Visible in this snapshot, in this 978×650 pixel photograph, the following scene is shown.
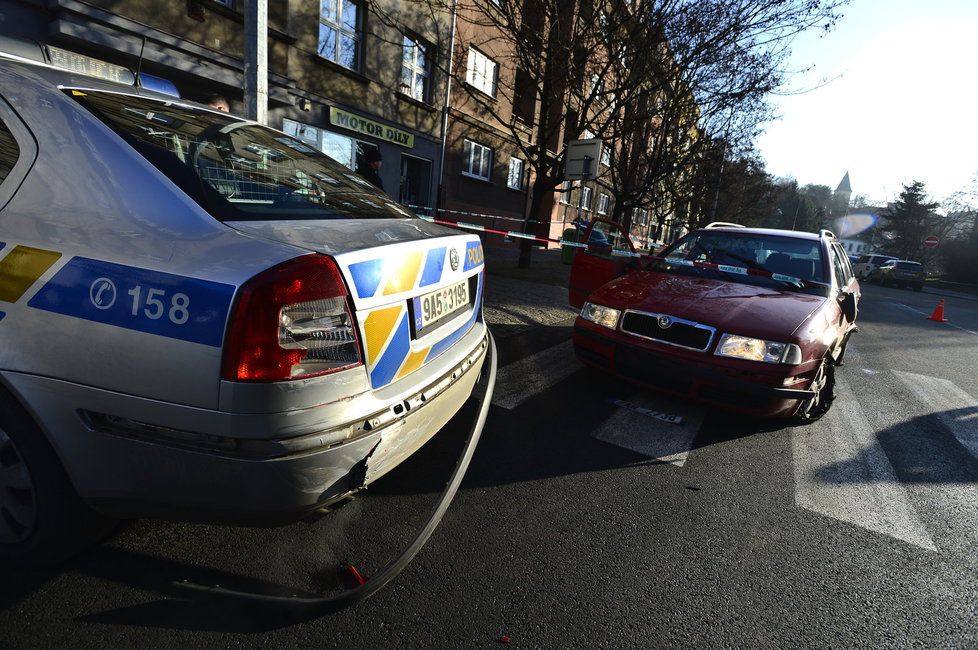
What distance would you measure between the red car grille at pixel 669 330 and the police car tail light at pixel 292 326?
2682mm

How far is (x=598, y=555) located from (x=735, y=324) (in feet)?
6.77

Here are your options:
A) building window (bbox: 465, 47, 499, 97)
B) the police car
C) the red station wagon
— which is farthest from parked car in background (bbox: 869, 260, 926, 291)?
the police car

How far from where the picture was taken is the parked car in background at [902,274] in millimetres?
27312

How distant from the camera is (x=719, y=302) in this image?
3.85 m

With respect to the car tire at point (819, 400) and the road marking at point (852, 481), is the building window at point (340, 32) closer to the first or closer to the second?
the car tire at point (819, 400)

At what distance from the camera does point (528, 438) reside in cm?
327

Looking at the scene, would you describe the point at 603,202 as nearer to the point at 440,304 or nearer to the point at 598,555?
the point at 440,304

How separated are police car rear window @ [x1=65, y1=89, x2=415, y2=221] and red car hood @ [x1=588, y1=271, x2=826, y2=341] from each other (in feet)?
6.94

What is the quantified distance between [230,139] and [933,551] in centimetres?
382

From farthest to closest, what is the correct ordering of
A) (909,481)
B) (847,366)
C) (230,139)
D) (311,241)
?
(847,366)
(909,481)
(230,139)
(311,241)

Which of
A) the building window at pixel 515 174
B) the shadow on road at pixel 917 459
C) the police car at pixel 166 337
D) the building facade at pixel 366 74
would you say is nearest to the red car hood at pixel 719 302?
the shadow on road at pixel 917 459

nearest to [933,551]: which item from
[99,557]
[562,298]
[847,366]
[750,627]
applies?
[750,627]

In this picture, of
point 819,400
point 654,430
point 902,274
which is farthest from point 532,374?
point 902,274

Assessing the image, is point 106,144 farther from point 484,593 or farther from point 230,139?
point 484,593
